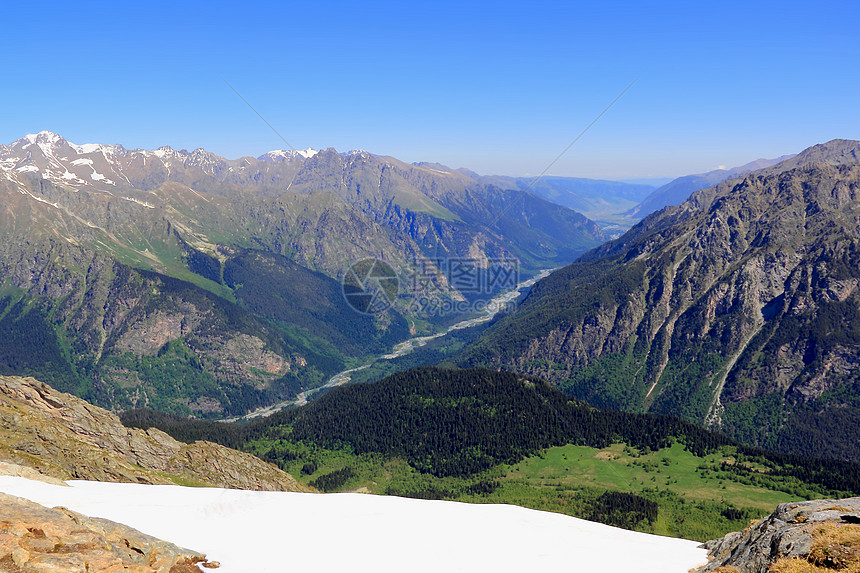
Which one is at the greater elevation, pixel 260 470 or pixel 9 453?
pixel 9 453

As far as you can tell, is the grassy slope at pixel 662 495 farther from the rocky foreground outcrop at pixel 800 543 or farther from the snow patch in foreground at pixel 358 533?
the rocky foreground outcrop at pixel 800 543

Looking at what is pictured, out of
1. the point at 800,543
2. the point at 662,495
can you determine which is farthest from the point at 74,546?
the point at 662,495

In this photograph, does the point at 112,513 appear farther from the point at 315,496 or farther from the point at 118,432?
the point at 118,432

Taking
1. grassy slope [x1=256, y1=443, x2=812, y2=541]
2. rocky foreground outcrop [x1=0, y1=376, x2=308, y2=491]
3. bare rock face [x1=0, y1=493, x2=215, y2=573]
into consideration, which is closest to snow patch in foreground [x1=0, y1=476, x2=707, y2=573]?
bare rock face [x1=0, y1=493, x2=215, y2=573]

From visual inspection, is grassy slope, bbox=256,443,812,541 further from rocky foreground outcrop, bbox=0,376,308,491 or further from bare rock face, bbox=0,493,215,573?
bare rock face, bbox=0,493,215,573

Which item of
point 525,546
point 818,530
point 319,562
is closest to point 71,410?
point 319,562

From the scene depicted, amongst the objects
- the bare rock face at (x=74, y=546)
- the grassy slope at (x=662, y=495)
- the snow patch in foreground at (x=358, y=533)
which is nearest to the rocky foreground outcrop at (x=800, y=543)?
the snow patch in foreground at (x=358, y=533)

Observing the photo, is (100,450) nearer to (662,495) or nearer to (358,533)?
(358,533)
